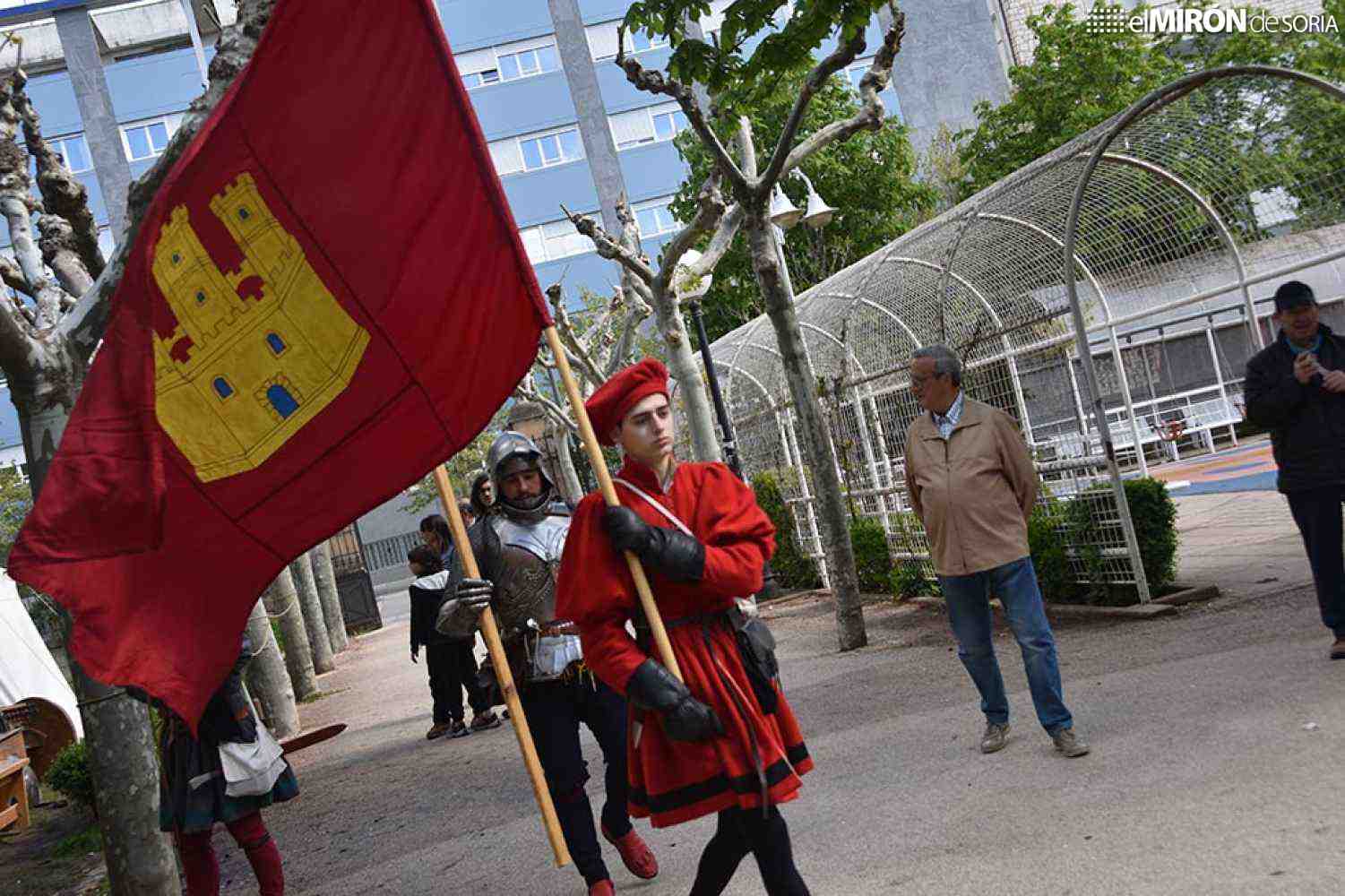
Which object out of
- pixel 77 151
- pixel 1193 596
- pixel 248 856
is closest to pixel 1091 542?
pixel 1193 596

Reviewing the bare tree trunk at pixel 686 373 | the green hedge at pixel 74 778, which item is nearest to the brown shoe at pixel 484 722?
the green hedge at pixel 74 778

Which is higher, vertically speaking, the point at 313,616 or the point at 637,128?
the point at 637,128

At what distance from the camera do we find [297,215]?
4.10m

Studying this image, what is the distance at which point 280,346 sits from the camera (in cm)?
Result: 416

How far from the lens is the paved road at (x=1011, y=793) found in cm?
441

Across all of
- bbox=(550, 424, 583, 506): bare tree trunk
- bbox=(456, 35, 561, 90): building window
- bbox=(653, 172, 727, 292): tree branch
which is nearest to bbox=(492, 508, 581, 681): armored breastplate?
bbox=(653, 172, 727, 292): tree branch

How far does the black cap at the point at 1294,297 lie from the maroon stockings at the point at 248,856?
17.5 ft

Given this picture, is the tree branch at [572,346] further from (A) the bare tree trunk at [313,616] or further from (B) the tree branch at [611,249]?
(A) the bare tree trunk at [313,616]

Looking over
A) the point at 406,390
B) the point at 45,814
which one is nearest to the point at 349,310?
the point at 406,390

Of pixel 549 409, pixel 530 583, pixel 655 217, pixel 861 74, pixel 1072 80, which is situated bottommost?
pixel 530 583

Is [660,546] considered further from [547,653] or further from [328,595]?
[328,595]

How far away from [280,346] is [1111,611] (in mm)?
6877

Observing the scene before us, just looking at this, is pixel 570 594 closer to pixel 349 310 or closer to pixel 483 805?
pixel 349 310

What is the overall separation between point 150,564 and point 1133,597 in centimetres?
728
